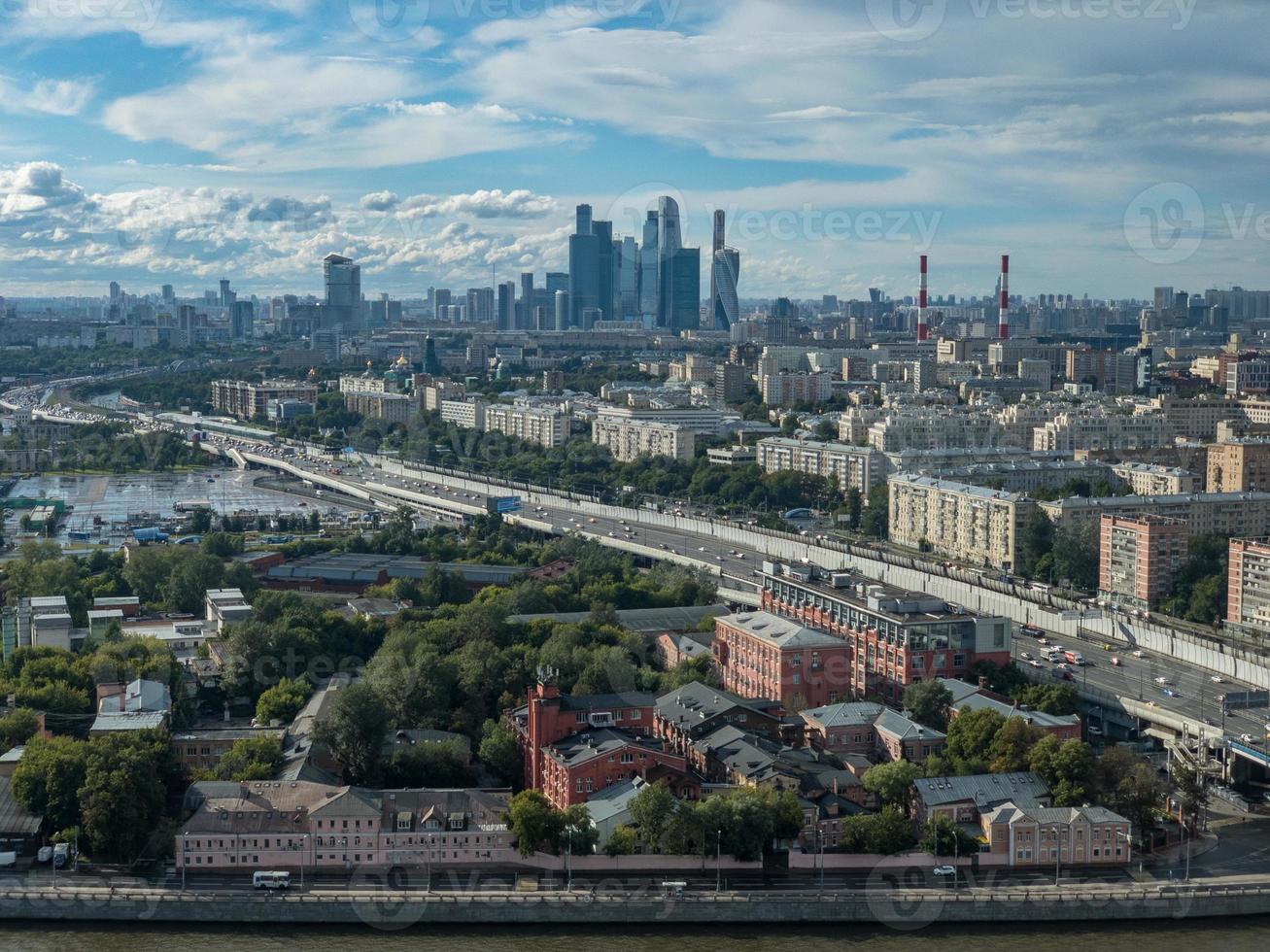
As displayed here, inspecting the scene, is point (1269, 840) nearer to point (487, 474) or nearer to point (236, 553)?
point (236, 553)

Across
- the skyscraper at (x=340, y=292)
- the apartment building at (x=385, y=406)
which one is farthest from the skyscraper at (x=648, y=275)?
the apartment building at (x=385, y=406)

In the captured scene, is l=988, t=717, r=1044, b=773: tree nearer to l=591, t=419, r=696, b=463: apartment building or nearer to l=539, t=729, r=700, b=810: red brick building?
l=539, t=729, r=700, b=810: red brick building

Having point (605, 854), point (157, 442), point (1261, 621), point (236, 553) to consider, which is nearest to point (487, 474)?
point (157, 442)

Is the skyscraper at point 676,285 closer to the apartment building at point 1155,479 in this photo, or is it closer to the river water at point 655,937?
the apartment building at point 1155,479

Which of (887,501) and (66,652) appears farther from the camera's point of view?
(887,501)

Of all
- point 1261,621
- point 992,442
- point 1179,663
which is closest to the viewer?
point 1179,663
